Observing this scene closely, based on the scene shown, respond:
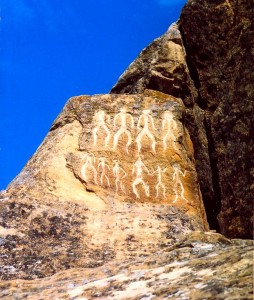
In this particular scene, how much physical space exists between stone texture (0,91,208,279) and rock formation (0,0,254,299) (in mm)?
25

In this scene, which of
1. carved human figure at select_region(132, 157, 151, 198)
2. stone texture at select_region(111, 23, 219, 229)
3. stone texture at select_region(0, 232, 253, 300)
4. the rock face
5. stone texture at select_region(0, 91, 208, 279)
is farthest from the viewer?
stone texture at select_region(111, 23, 219, 229)

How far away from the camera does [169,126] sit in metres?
14.2

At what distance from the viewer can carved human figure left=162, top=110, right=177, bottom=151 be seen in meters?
13.9

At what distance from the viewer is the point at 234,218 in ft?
36.7

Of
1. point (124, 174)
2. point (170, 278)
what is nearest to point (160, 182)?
point (124, 174)

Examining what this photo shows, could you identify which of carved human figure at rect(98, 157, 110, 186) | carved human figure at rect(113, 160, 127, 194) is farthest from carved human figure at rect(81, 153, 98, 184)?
carved human figure at rect(113, 160, 127, 194)

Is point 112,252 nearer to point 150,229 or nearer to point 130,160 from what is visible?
point 150,229

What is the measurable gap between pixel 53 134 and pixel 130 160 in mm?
2378

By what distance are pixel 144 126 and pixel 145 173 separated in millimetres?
1460

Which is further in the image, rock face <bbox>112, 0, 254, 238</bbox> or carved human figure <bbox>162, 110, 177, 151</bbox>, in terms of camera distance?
carved human figure <bbox>162, 110, 177, 151</bbox>

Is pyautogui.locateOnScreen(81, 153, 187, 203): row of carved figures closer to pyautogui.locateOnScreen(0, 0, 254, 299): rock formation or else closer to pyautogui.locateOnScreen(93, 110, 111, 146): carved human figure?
pyautogui.locateOnScreen(0, 0, 254, 299): rock formation

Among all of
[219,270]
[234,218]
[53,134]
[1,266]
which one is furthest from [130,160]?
[219,270]

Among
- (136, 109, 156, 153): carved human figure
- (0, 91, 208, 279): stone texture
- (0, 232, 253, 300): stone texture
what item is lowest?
(0, 232, 253, 300): stone texture

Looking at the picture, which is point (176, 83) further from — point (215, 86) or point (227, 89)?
point (227, 89)
